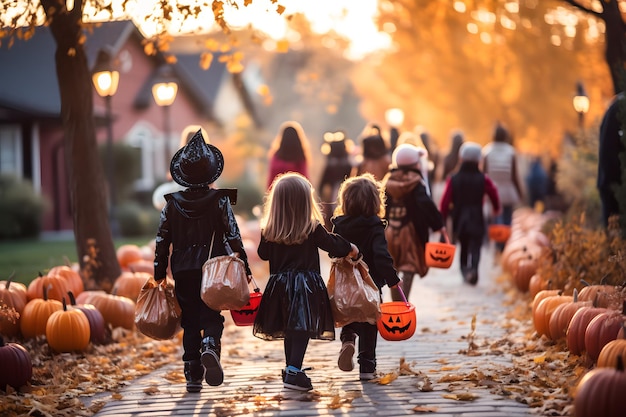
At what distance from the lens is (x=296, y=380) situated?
666 cm

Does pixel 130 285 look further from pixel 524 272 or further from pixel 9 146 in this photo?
pixel 9 146

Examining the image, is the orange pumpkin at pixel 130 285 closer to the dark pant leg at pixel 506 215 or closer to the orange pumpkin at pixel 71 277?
the orange pumpkin at pixel 71 277

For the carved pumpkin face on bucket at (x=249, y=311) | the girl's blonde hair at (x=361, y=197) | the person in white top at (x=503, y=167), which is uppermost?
the person in white top at (x=503, y=167)

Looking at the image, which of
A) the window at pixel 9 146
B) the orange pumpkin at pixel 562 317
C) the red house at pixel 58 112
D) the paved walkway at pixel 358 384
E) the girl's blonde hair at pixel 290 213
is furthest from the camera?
the window at pixel 9 146

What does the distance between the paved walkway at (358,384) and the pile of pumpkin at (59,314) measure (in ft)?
2.94

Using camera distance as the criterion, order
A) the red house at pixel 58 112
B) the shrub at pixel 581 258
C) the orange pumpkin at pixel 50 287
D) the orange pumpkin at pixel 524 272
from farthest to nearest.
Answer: the red house at pixel 58 112 → the orange pumpkin at pixel 524 272 → the orange pumpkin at pixel 50 287 → the shrub at pixel 581 258

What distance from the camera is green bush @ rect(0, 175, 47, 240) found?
950 inches

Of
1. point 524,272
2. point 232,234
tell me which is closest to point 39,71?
point 524,272

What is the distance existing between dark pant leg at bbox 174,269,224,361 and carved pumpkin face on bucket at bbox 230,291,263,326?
15cm

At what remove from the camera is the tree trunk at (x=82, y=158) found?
10.8 m

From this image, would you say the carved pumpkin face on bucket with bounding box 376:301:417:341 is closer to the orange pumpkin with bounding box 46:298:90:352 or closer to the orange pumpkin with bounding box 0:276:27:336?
the orange pumpkin with bounding box 46:298:90:352

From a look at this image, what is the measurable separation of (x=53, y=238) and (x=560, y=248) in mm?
17380

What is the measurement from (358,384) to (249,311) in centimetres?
92

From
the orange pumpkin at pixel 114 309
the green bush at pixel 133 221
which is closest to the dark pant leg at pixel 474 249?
the orange pumpkin at pixel 114 309
